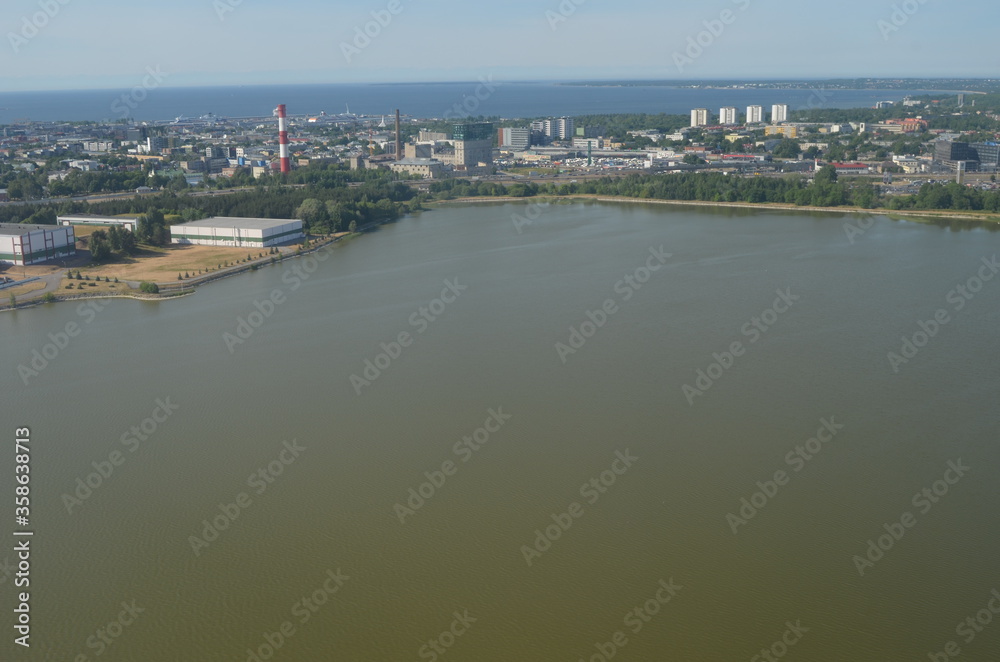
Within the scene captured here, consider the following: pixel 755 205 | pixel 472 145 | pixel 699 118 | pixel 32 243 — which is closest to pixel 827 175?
pixel 755 205

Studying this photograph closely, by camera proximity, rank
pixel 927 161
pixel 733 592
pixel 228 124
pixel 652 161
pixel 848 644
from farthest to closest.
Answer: pixel 228 124 < pixel 652 161 < pixel 927 161 < pixel 733 592 < pixel 848 644

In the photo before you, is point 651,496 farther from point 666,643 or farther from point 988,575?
point 988,575

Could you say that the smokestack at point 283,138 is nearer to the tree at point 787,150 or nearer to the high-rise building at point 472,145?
the high-rise building at point 472,145

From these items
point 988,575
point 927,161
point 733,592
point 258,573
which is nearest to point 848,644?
point 733,592

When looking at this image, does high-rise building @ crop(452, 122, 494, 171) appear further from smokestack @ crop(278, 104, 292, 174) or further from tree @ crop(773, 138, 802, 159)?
tree @ crop(773, 138, 802, 159)

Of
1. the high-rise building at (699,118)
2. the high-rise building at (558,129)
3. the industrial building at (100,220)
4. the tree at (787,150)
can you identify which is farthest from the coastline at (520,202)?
the high-rise building at (699,118)

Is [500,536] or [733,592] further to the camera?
[500,536]

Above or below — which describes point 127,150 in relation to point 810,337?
above

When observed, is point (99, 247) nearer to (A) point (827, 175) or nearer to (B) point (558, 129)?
(A) point (827, 175)
